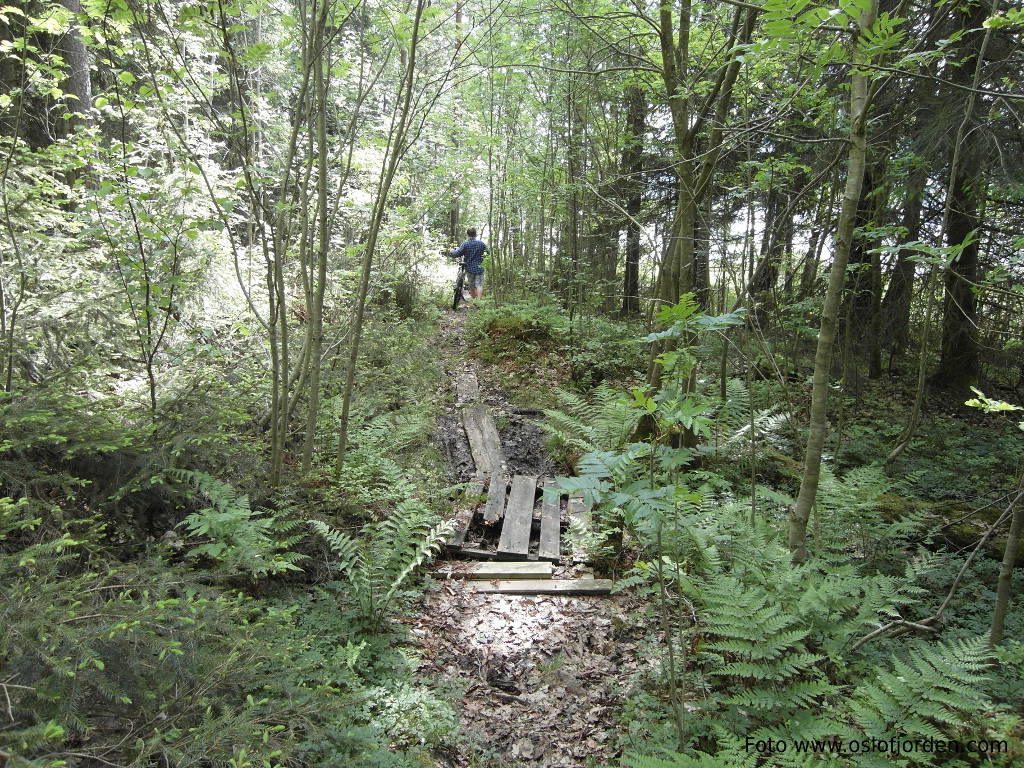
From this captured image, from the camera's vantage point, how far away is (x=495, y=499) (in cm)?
558

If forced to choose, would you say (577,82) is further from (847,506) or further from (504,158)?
(847,506)

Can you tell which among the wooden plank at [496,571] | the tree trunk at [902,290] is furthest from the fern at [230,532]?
the tree trunk at [902,290]

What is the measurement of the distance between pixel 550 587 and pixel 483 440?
295 centimetres

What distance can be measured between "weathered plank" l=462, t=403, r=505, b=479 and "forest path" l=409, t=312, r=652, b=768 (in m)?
1.93

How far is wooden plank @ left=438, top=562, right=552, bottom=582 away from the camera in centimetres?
443

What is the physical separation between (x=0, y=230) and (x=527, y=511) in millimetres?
5178

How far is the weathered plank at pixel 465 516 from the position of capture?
15.5 ft

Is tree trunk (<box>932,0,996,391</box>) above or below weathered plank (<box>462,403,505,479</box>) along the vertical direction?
above

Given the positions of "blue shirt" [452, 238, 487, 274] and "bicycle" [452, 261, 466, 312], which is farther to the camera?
"bicycle" [452, 261, 466, 312]

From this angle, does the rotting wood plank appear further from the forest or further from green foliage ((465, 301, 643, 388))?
green foliage ((465, 301, 643, 388))

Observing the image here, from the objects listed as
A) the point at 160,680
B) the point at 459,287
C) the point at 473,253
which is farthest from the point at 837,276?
the point at 459,287

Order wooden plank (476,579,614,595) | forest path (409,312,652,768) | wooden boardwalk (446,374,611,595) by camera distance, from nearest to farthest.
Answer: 1. forest path (409,312,652,768)
2. wooden plank (476,579,614,595)
3. wooden boardwalk (446,374,611,595)

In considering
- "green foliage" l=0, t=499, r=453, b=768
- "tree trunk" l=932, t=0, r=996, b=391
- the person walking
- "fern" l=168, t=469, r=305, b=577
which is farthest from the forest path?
the person walking

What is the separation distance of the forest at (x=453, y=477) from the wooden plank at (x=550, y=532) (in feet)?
0.36
